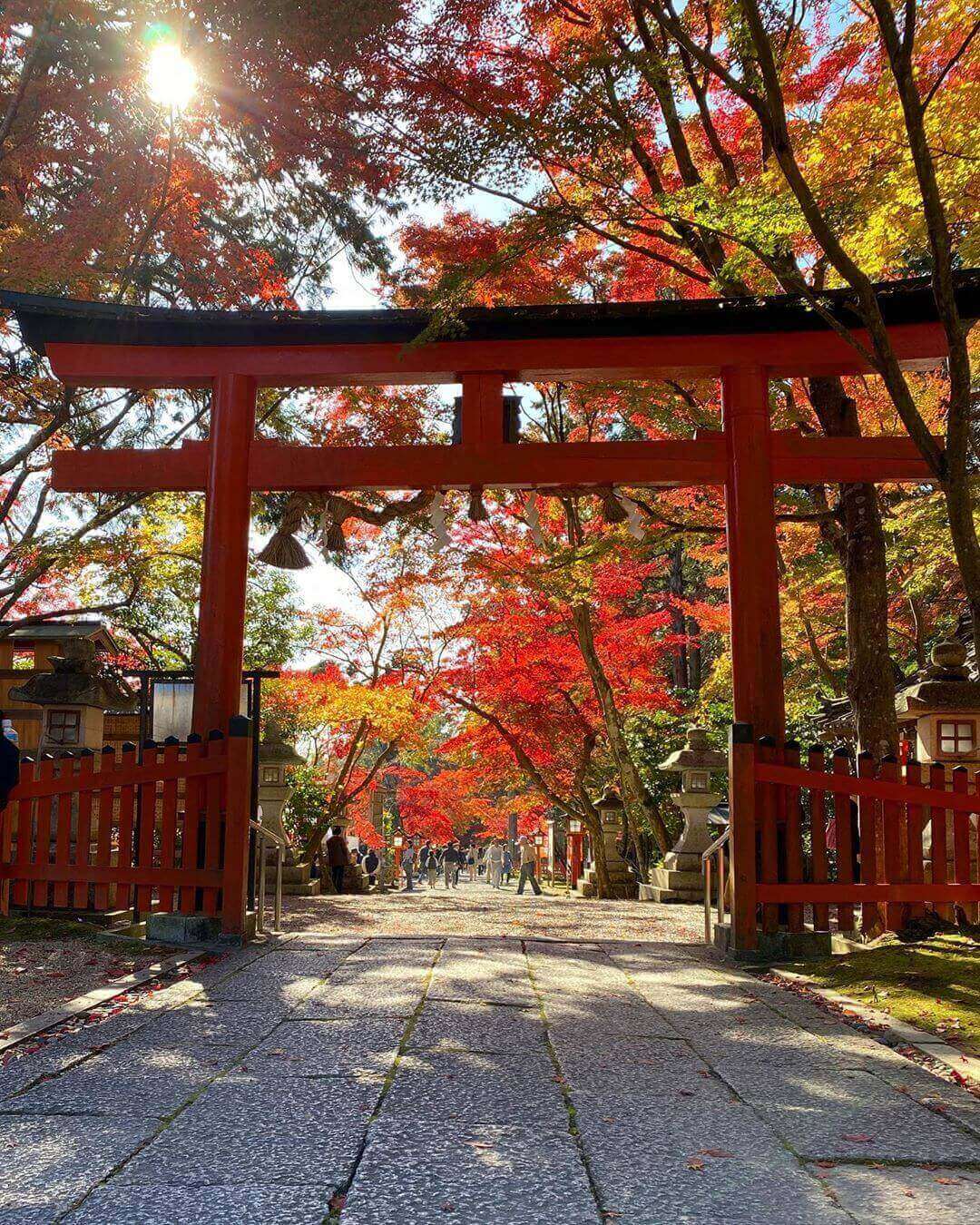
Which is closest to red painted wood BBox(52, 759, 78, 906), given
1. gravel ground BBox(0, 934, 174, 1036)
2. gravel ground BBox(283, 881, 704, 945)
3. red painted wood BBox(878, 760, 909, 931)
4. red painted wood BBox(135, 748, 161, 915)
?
gravel ground BBox(0, 934, 174, 1036)

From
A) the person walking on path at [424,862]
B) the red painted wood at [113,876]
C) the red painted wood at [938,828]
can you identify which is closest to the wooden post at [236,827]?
the red painted wood at [113,876]

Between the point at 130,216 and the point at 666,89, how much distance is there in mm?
5072

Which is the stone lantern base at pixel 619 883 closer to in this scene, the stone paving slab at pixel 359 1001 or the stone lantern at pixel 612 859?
the stone lantern at pixel 612 859

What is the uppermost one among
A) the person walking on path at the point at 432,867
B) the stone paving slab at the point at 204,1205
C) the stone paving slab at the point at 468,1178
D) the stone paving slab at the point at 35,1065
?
the stone paving slab at the point at 204,1205

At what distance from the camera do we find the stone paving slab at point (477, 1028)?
12.8 ft

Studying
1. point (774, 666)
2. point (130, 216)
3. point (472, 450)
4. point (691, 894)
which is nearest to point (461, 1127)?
point (774, 666)

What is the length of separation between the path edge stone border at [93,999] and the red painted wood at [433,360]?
4.37 meters

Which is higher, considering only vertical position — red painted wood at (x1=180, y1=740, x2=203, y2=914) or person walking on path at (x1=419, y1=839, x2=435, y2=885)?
red painted wood at (x1=180, y1=740, x2=203, y2=914)

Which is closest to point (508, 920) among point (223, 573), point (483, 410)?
point (223, 573)

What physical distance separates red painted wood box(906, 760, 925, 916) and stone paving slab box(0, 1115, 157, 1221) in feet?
16.9

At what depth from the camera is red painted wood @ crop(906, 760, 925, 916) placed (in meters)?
6.43

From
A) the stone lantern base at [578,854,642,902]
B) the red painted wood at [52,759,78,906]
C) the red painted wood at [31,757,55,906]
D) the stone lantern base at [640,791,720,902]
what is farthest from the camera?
the stone lantern base at [578,854,642,902]

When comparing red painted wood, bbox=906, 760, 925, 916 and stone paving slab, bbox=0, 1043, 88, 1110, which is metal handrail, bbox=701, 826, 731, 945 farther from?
stone paving slab, bbox=0, 1043, 88, 1110

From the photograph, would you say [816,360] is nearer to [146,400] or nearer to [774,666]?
[774,666]
